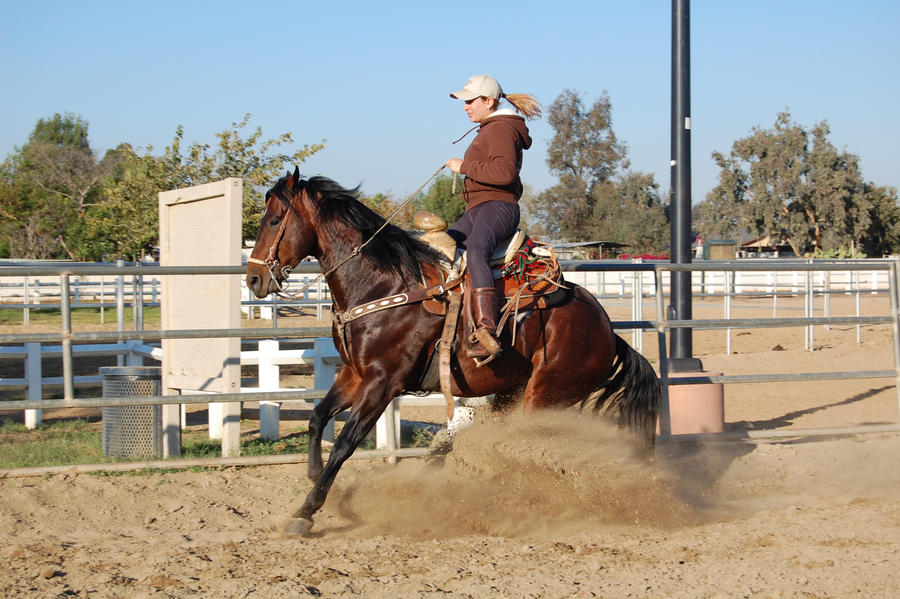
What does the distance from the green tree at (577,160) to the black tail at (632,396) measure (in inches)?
1829

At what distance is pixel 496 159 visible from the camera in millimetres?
4816

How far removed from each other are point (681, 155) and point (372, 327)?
4087 millimetres

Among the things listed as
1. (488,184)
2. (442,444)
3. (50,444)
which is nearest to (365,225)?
(488,184)

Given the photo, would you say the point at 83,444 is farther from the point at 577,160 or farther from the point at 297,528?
the point at 577,160

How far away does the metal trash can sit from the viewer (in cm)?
628

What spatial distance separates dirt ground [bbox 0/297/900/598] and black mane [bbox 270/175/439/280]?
47.3 inches

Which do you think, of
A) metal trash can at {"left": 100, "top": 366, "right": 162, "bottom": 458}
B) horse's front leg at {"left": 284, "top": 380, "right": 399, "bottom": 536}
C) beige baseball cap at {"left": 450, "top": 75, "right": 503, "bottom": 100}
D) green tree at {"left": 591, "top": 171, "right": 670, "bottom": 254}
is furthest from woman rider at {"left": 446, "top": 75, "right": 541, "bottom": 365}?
green tree at {"left": 591, "top": 171, "right": 670, "bottom": 254}

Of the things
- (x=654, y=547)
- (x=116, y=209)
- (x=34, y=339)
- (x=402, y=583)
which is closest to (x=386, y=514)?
(x=402, y=583)

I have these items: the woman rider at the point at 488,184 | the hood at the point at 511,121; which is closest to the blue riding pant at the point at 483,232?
the woman rider at the point at 488,184

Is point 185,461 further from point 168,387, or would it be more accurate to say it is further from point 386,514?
point 386,514

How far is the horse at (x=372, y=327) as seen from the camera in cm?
461

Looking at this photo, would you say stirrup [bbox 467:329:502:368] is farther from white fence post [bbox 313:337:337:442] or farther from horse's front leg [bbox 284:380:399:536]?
white fence post [bbox 313:337:337:442]

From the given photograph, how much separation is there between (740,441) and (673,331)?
1.43 meters

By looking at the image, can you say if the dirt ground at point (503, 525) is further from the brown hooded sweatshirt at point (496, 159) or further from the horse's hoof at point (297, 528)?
the brown hooded sweatshirt at point (496, 159)
